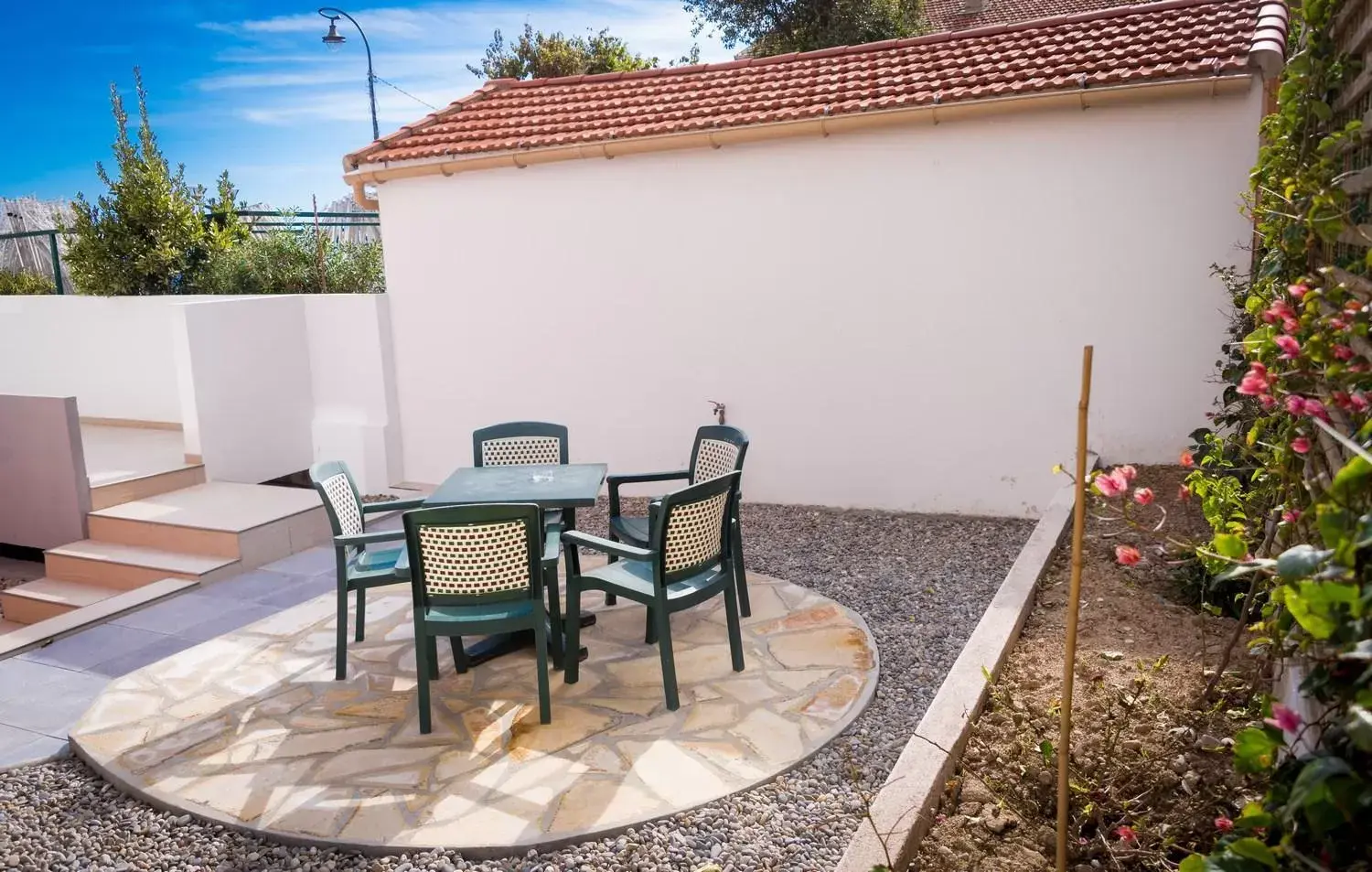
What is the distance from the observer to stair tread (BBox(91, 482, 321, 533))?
762cm

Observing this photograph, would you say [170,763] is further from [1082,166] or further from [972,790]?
[1082,166]

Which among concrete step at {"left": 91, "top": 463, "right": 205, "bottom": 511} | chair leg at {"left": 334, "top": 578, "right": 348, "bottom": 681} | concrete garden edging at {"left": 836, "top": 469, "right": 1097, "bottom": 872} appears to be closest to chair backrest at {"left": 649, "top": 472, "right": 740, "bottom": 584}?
concrete garden edging at {"left": 836, "top": 469, "right": 1097, "bottom": 872}

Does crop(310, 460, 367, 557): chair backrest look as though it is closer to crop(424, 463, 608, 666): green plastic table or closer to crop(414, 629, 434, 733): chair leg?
crop(424, 463, 608, 666): green plastic table

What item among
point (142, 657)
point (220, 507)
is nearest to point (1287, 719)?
point (142, 657)

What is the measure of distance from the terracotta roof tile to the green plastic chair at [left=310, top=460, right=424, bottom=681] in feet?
14.1

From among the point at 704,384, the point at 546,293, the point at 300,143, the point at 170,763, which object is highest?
the point at 300,143

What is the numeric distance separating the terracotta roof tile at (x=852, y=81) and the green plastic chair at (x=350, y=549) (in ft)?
14.1

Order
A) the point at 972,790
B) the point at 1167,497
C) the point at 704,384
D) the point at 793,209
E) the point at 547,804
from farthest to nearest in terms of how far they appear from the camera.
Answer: the point at 704,384 → the point at 793,209 → the point at 1167,497 → the point at 547,804 → the point at 972,790

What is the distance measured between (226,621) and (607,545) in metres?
3.05

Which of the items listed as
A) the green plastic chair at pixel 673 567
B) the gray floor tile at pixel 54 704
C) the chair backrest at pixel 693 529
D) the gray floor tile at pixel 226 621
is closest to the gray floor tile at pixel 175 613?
the gray floor tile at pixel 226 621

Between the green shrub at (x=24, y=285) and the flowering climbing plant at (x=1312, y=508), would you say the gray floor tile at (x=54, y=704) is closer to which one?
the flowering climbing plant at (x=1312, y=508)

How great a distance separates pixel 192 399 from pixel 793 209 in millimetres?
5761

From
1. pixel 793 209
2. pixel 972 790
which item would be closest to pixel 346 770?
pixel 972 790

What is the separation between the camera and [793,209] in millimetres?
8117
